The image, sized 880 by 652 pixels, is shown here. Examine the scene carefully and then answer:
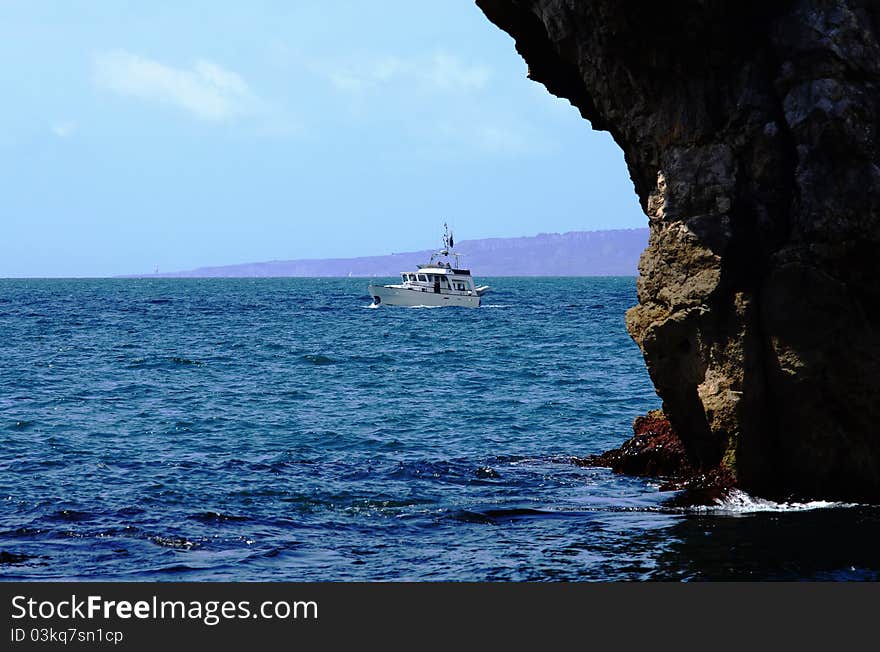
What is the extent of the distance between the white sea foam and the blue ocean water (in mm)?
48

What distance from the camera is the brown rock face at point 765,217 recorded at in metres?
15.9

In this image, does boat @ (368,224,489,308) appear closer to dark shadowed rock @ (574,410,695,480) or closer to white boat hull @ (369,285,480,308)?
white boat hull @ (369,285,480,308)

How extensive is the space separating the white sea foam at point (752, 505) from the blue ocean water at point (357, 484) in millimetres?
48

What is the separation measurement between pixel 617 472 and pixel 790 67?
334 inches

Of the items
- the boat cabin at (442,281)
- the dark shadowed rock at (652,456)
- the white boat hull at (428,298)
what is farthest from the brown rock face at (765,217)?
the boat cabin at (442,281)

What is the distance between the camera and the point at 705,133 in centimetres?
1680

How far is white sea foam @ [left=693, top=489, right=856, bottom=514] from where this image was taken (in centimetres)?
1634

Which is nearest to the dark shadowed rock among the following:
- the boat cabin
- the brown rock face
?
the brown rock face

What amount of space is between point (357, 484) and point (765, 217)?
861 centimetres

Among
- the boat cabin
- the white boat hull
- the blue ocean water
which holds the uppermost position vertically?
the boat cabin

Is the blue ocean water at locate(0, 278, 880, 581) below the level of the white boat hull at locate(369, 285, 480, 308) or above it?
below

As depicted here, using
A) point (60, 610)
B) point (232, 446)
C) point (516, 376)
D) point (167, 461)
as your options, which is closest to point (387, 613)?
point (60, 610)

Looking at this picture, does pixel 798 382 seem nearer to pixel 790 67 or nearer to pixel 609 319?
pixel 790 67

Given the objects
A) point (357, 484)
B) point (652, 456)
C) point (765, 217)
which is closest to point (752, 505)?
point (652, 456)
